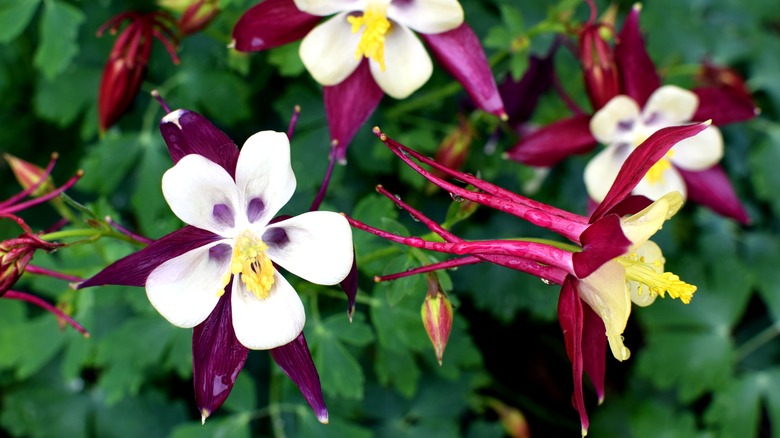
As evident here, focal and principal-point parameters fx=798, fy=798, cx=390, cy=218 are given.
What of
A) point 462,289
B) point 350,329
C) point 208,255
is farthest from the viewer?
point 462,289

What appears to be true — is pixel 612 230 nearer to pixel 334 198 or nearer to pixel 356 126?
pixel 356 126

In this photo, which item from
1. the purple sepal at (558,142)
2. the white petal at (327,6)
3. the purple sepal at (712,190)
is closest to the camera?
the white petal at (327,6)

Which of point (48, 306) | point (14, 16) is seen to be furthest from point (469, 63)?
point (14, 16)

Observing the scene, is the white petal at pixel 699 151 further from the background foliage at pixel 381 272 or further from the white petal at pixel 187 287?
the white petal at pixel 187 287

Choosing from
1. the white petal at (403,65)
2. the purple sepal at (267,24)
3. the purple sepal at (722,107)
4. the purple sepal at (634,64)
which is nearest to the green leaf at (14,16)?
the purple sepal at (267,24)

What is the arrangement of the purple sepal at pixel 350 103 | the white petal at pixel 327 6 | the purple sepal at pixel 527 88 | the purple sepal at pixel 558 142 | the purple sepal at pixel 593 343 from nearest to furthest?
the purple sepal at pixel 593 343 < the white petal at pixel 327 6 < the purple sepal at pixel 350 103 < the purple sepal at pixel 558 142 < the purple sepal at pixel 527 88

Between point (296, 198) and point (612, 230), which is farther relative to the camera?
point (296, 198)

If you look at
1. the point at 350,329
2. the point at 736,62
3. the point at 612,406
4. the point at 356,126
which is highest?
the point at 356,126

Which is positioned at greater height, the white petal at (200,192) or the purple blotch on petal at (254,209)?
the white petal at (200,192)

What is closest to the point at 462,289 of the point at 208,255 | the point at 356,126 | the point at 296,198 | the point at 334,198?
the point at 334,198
